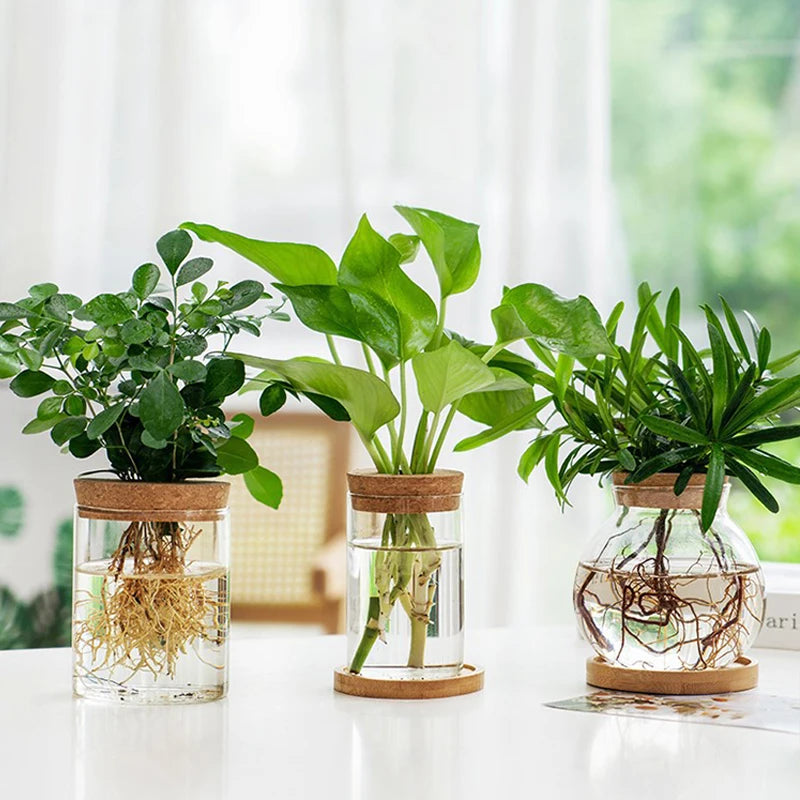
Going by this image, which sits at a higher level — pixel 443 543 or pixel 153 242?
pixel 153 242

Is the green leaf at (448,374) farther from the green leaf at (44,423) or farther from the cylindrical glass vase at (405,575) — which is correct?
the green leaf at (44,423)

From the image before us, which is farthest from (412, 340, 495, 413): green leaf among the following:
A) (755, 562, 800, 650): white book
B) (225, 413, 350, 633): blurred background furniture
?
(225, 413, 350, 633): blurred background furniture

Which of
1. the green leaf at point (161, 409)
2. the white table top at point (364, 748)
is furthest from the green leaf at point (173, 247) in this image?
the white table top at point (364, 748)

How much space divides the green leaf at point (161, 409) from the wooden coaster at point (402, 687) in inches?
10.5

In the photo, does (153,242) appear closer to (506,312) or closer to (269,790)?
(506,312)

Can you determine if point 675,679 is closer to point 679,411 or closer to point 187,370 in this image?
point 679,411

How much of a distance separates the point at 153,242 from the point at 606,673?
1.23 m

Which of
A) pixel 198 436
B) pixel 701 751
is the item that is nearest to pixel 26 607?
pixel 198 436

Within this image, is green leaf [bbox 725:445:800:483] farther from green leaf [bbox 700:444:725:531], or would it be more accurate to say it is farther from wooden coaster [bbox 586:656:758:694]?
wooden coaster [bbox 586:656:758:694]

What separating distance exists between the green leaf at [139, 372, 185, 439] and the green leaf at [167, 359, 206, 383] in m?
0.01

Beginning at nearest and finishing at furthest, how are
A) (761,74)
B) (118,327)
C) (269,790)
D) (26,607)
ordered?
1. (269,790)
2. (118,327)
3. (26,607)
4. (761,74)

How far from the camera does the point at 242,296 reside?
973 mm

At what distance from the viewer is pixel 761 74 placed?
3.95m

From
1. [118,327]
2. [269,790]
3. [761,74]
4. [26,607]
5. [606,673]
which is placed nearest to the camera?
[269,790]
